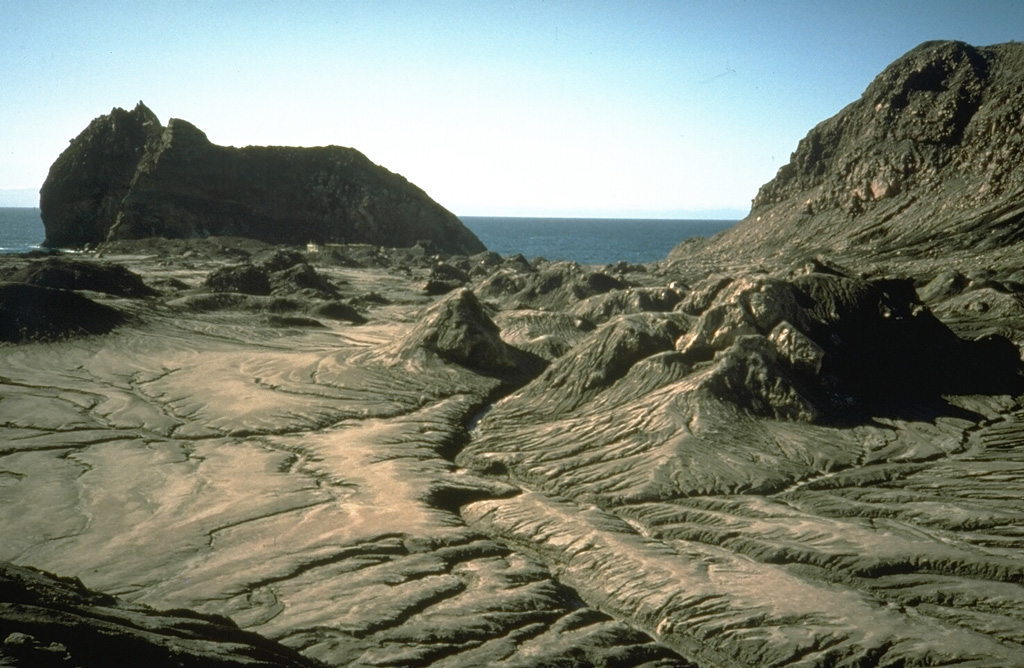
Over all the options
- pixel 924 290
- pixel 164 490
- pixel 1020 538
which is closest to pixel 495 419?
pixel 164 490

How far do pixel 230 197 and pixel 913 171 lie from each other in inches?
1581

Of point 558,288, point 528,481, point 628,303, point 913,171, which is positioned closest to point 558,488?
point 528,481

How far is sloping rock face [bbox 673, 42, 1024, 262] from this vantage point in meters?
20.2

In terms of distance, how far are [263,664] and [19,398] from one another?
7543mm

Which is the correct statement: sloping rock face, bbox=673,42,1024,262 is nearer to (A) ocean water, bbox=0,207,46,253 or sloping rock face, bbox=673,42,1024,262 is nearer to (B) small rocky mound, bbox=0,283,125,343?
(B) small rocky mound, bbox=0,283,125,343

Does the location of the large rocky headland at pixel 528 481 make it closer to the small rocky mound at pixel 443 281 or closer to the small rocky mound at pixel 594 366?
the small rocky mound at pixel 594 366

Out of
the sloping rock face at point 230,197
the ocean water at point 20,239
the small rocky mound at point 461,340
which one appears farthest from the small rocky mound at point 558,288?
the ocean water at point 20,239

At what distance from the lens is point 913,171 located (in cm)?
2364

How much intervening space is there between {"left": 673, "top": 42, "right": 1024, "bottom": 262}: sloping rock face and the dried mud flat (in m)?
9.98

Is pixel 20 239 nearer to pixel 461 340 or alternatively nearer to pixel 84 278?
pixel 84 278

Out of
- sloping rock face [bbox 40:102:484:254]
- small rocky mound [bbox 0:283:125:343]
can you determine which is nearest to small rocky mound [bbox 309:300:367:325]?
small rocky mound [bbox 0:283:125:343]

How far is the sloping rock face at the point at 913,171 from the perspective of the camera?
20234 millimetres

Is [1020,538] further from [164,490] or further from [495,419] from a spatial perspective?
[164,490]

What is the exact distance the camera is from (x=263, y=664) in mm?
3059
